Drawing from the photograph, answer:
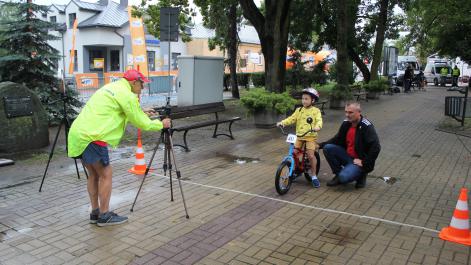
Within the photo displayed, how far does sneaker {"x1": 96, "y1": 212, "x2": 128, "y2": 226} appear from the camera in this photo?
5.00 m

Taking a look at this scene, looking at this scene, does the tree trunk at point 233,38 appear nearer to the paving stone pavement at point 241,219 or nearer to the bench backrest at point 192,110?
the bench backrest at point 192,110

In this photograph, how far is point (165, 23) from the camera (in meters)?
11.2

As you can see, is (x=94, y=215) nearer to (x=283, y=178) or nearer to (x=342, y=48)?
(x=283, y=178)

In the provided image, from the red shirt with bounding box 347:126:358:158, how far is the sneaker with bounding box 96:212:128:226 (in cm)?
337

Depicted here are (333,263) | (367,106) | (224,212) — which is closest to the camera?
(333,263)

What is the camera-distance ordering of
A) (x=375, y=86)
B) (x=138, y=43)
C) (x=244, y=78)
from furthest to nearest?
1. (x=244, y=78)
2. (x=138, y=43)
3. (x=375, y=86)

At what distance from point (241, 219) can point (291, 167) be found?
51.5 inches

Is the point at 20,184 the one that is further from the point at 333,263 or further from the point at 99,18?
the point at 99,18

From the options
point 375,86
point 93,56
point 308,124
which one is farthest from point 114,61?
point 308,124

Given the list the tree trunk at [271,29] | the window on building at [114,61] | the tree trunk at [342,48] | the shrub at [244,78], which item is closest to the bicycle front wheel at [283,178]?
the tree trunk at [271,29]

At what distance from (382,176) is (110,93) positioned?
4.65 m

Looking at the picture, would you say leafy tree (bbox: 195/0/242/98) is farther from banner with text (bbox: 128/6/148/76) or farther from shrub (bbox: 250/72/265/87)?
shrub (bbox: 250/72/265/87)

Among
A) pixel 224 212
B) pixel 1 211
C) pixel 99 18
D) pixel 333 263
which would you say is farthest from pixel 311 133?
pixel 99 18

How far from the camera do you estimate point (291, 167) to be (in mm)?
6230
